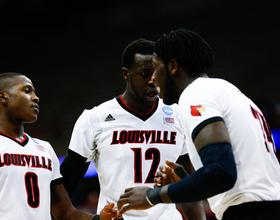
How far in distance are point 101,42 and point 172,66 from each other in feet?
49.0

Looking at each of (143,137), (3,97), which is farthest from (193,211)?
(3,97)

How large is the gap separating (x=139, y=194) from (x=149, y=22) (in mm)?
14883

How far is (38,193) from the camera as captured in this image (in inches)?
144

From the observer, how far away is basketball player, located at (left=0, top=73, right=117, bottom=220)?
3.49m

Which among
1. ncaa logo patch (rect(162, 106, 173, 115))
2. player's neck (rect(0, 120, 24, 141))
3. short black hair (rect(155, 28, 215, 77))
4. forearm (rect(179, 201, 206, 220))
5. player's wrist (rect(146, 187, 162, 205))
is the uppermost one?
short black hair (rect(155, 28, 215, 77))

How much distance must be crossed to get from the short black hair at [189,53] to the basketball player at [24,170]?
1460mm

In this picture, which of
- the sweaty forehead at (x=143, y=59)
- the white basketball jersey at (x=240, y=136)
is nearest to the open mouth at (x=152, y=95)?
the sweaty forehead at (x=143, y=59)

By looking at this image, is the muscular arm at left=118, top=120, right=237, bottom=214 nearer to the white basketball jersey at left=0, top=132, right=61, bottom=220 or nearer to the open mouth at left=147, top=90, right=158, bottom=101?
the white basketball jersey at left=0, top=132, right=61, bottom=220

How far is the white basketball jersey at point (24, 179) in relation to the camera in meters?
3.46

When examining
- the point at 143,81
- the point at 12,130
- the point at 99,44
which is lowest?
the point at 12,130

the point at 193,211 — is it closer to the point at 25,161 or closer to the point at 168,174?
the point at 168,174

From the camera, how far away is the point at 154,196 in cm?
249

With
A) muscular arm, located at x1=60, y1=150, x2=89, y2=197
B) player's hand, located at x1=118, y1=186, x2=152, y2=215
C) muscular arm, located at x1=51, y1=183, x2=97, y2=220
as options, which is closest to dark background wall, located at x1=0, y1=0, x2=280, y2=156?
muscular arm, located at x1=60, y1=150, x2=89, y2=197

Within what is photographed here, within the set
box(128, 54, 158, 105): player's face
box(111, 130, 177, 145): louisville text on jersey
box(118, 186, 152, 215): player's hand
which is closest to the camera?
box(118, 186, 152, 215): player's hand
